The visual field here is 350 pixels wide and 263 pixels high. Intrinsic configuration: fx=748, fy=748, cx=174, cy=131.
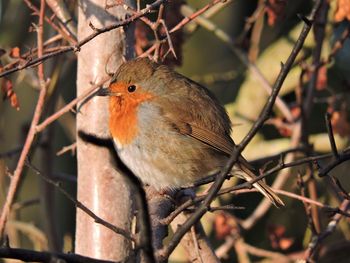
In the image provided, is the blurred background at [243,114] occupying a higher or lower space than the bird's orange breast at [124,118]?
higher

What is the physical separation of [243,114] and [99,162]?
7.43ft

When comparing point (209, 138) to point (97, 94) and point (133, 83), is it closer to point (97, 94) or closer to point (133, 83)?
point (133, 83)

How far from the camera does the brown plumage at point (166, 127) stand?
3.87 m

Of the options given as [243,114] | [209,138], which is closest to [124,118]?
[209,138]

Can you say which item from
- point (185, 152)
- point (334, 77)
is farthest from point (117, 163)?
point (334, 77)

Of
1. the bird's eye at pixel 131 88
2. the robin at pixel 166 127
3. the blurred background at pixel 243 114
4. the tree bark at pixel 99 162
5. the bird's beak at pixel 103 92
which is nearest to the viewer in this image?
the tree bark at pixel 99 162

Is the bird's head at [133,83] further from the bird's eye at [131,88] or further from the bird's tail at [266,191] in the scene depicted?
the bird's tail at [266,191]

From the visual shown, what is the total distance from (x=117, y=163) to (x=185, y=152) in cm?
249

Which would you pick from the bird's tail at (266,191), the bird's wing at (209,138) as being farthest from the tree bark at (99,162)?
the bird's tail at (266,191)

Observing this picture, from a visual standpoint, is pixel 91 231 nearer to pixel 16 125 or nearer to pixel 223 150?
pixel 223 150

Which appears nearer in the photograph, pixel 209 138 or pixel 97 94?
pixel 97 94

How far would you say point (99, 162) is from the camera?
369cm

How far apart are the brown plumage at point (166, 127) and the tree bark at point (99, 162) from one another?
109 millimetres

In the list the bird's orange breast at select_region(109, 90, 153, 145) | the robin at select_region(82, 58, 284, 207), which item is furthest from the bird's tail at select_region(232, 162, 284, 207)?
the bird's orange breast at select_region(109, 90, 153, 145)
